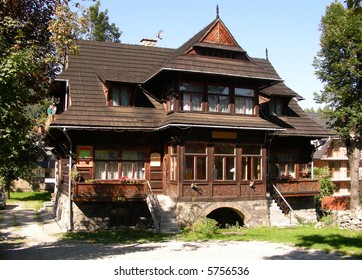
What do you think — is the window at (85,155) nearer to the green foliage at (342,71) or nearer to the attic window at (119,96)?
the attic window at (119,96)

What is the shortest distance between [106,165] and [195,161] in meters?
4.77

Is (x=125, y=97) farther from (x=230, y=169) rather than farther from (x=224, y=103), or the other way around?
(x=230, y=169)

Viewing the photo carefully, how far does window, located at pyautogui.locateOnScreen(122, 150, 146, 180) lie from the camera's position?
883 inches

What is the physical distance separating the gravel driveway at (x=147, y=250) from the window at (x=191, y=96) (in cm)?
753

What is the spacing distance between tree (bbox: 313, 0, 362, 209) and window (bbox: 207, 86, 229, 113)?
14656 millimetres

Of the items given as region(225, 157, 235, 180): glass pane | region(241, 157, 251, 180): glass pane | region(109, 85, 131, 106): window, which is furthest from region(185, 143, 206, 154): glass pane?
region(109, 85, 131, 106): window

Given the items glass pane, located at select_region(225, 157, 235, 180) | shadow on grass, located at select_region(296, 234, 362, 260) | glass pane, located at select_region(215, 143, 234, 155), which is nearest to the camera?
shadow on grass, located at select_region(296, 234, 362, 260)

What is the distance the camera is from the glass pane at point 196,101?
21875 mm

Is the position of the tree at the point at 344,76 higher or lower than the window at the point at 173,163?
higher

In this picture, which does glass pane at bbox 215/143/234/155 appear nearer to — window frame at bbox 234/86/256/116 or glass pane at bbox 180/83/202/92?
window frame at bbox 234/86/256/116

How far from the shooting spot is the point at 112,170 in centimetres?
2214

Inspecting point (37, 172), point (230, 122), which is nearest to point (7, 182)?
point (37, 172)

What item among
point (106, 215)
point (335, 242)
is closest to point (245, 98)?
point (335, 242)

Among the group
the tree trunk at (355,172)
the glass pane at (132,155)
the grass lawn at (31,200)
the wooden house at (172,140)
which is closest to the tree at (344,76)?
the tree trunk at (355,172)
